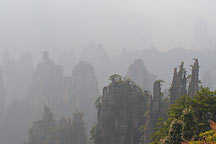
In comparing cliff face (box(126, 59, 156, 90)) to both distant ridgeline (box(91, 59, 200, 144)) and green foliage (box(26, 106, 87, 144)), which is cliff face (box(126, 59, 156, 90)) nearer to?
green foliage (box(26, 106, 87, 144))

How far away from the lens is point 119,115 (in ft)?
124

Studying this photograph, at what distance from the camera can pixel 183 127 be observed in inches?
543

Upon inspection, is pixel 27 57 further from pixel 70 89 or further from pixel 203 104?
pixel 203 104

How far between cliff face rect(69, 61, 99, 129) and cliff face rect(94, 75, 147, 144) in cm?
4675

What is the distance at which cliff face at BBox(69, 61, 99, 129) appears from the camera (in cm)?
8625

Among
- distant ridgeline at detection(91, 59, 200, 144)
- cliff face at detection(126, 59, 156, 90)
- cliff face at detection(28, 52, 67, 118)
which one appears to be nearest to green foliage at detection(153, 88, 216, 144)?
distant ridgeline at detection(91, 59, 200, 144)

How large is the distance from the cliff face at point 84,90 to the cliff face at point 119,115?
153ft

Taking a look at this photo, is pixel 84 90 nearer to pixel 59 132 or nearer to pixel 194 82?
pixel 59 132

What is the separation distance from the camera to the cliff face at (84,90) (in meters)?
86.2

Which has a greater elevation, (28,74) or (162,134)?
(28,74)

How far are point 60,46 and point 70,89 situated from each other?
350 feet

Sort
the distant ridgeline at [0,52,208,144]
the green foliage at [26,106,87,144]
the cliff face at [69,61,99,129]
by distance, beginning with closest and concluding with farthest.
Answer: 1. the distant ridgeline at [0,52,208,144]
2. the green foliage at [26,106,87,144]
3. the cliff face at [69,61,99,129]

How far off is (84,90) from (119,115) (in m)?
53.4

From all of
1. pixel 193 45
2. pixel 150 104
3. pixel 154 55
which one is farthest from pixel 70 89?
pixel 193 45
